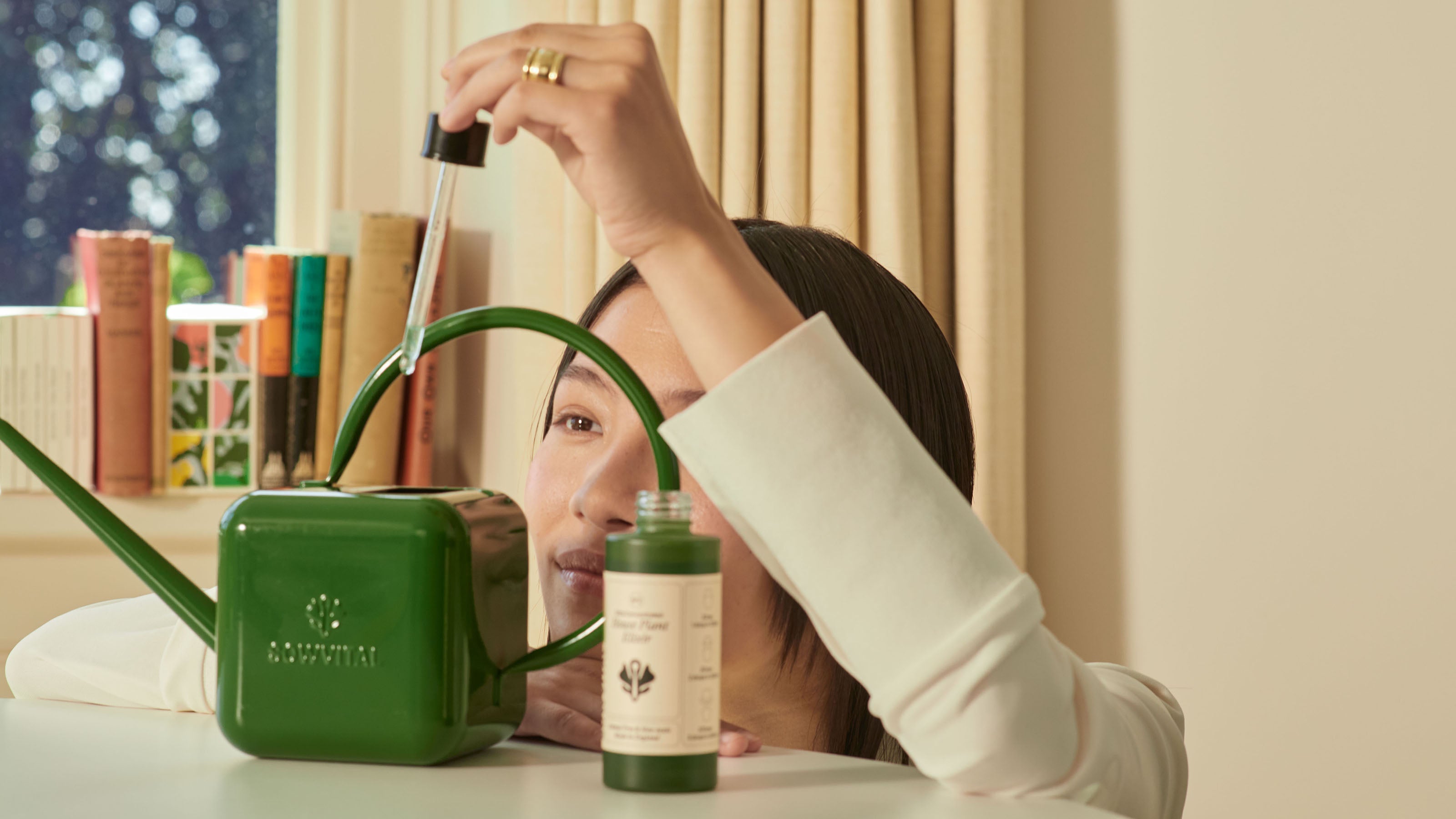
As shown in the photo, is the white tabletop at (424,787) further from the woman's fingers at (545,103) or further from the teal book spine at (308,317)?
the teal book spine at (308,317)

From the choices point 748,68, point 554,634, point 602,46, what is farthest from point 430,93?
point 602,46

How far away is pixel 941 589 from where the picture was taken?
504 millimetres

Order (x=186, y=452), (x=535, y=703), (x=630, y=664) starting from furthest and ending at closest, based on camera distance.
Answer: (x=186, y=452) < (x=535, y=703) < (x=630, y=664)

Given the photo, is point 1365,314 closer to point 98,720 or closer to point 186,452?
point 98,720

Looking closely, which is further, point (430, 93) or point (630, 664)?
point (430, 93)

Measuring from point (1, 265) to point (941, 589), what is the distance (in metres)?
1.92

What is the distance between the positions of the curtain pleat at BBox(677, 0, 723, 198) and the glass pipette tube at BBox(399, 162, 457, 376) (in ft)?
3.45

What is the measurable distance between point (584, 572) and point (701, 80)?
934mm

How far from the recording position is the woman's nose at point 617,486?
0.86 meters

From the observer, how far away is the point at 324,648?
530 millimetres

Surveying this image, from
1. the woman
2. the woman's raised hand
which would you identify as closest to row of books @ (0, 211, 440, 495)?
the woman

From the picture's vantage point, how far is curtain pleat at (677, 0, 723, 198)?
1633 mm

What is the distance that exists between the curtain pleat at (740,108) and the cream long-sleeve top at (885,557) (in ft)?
3.71

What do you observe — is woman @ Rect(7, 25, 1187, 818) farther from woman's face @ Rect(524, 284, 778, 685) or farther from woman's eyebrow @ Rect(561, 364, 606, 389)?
woman's eyebrow @ Rect(561, 364, 606, 389)
